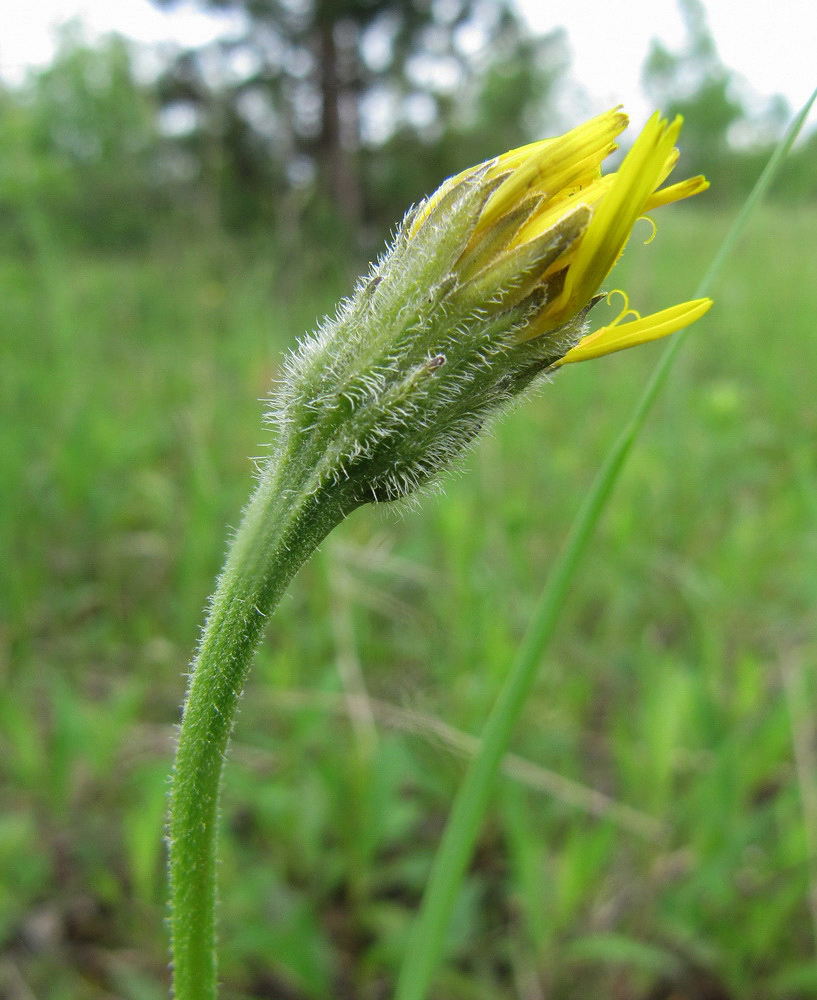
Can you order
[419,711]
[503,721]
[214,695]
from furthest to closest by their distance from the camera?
→ [419,711] < [503,721] < [214,695]

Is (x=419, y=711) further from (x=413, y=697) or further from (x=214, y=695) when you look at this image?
(x=214, y=695)

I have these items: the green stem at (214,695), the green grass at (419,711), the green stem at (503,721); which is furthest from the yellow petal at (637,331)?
the green stem at (214,695)

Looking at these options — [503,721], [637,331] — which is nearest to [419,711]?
[503,721]

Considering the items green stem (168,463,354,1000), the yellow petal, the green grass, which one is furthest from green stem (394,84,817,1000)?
green stem (168,463,354,1000)

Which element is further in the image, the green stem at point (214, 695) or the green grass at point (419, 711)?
the green grass at point (419, 711)

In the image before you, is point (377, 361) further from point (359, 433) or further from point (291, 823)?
point (291, 823)

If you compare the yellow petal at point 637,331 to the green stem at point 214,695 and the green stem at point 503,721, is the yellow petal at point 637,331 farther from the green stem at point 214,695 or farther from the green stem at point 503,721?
the green stem at point 214,695
